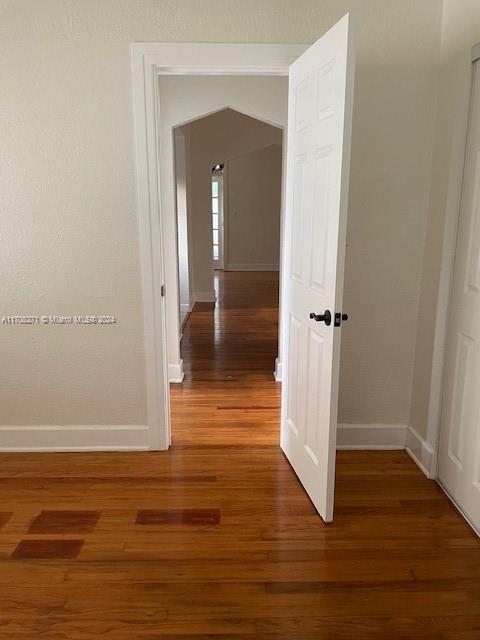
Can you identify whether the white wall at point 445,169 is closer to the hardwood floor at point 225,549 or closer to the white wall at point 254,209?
the hardwood floor at point 225,549

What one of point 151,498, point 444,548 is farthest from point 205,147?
point 444,548

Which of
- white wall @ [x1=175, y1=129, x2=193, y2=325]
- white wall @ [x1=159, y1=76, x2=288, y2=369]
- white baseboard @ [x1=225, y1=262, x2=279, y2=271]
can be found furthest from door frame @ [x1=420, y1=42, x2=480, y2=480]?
white baseboard @ [x1=225, y1=262, x2=279, y2=271]

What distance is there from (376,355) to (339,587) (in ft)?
4.50

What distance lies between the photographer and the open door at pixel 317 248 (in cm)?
207

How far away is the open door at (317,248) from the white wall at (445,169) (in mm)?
717

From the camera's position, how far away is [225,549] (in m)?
2.21

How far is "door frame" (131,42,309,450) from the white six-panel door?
1042 mm

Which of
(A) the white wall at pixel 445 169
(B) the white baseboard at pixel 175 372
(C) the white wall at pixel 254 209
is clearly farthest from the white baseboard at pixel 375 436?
(C) the white wall at pixel 254 209

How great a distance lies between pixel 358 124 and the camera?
2707 mm

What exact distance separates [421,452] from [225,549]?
4.29 ft

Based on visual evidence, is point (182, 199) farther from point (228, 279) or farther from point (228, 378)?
point (228, 279)

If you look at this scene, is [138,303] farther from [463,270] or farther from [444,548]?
[444,548]

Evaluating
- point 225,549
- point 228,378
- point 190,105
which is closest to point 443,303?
point 225,549

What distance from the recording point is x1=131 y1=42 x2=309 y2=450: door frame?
262 centimetres
